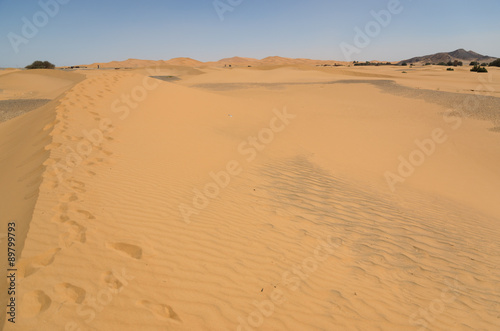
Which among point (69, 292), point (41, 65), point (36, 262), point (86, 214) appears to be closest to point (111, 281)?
point (69, 292)

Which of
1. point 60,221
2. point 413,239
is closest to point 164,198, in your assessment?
point 60,221

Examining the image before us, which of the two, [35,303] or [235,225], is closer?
[35,303]

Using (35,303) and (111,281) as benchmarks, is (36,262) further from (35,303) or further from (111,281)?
(111,281)

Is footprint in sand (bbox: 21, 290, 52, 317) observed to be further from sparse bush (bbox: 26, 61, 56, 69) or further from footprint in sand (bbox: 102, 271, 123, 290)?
sparse bush (bbox: 26, 61, 56, 69)

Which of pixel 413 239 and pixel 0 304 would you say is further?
pixel 413 239

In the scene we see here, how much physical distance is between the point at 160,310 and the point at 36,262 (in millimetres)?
1503

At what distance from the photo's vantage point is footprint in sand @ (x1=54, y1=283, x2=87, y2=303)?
254 centimetres

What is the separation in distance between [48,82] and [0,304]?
33.7 m

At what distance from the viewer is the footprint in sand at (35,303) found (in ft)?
7.82

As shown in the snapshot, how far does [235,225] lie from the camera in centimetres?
434

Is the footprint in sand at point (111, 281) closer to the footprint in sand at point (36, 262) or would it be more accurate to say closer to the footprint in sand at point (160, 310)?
the footprint in sand at point (160, 310)

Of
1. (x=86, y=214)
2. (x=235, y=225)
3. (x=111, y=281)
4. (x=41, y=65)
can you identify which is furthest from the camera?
(x=41, y=65)

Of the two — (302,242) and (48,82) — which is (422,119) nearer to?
(302,242)

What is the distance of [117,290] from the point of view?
272 cm
